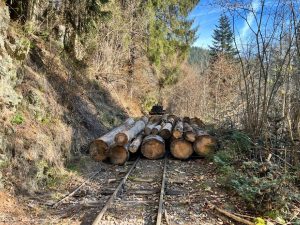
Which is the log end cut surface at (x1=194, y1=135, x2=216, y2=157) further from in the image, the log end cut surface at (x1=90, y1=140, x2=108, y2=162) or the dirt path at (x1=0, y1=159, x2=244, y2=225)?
the log end cut surface at (x1=90, y1=140, x2=108, y2=162)

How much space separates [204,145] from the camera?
1248cm

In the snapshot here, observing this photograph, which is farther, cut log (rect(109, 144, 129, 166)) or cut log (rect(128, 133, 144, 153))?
cut log (rect(128, 133, 144, 153))

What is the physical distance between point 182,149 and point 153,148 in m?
1.07

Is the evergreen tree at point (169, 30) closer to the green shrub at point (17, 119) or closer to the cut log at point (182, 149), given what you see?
the cut log at point (182, 149)

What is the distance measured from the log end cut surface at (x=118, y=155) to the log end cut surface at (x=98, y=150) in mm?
247

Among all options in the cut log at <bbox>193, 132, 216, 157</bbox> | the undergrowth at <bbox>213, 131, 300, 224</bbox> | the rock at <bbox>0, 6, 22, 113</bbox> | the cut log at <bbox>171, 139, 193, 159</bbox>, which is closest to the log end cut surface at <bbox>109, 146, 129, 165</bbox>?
the cut log at <bbox>171, 139, 193, 159</bbox>

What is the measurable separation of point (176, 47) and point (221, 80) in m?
5.22

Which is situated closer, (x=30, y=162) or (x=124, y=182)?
(x=30, y=162)

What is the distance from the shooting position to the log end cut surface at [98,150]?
1190cm

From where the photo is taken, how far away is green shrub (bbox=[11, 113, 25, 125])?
872 centimetres

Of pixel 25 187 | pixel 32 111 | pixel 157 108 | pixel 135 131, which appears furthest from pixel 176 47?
pixel 25 187

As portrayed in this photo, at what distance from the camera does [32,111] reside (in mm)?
9984

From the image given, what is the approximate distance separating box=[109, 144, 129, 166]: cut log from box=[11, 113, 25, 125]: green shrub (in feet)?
12.1

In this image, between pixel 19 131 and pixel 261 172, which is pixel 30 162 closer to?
pixel 19 131
